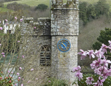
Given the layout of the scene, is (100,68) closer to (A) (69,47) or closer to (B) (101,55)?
(B) (101,55)

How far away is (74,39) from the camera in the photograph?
8586mm

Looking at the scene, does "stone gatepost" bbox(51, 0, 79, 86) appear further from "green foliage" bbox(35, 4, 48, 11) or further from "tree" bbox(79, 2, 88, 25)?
"green foliage" bbox(35, 4, 48, 11)

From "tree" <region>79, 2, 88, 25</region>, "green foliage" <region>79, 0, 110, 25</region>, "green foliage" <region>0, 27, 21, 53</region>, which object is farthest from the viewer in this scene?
"green foliage" <region>79, 0, 110, 25</region>

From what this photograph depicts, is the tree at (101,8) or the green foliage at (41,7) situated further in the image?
the tree at (101,8)

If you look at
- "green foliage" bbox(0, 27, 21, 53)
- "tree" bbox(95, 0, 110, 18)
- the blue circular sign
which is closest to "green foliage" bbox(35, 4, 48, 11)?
"tree" bbox(95, 0, 110, 18)

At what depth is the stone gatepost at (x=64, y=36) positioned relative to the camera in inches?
332

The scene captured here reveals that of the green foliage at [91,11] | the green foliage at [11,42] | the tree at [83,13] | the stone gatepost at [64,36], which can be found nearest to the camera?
the green foliage at [11,42]

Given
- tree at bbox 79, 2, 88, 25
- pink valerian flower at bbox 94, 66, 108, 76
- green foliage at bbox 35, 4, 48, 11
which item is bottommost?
pink valerian flower at bbox 94, 66, 108, 76

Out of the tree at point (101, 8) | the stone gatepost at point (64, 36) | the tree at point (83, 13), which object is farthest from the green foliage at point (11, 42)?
the tree at point (101, 8)

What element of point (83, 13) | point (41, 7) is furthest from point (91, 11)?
point (41, 7)

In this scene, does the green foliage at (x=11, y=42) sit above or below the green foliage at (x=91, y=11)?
below

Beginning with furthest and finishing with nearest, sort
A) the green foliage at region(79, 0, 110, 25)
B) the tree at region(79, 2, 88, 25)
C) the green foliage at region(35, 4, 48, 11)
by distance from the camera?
the green foliage at region(35, 4, 48, 11)
the green foliage at region(79, 0, 110, 25)
the tree at region(79, 2, 88, 25)

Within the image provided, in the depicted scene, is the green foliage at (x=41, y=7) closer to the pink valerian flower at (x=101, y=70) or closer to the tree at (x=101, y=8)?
the tree at (x=101, y=8)

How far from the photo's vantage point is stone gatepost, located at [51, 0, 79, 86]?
27.6 feet
